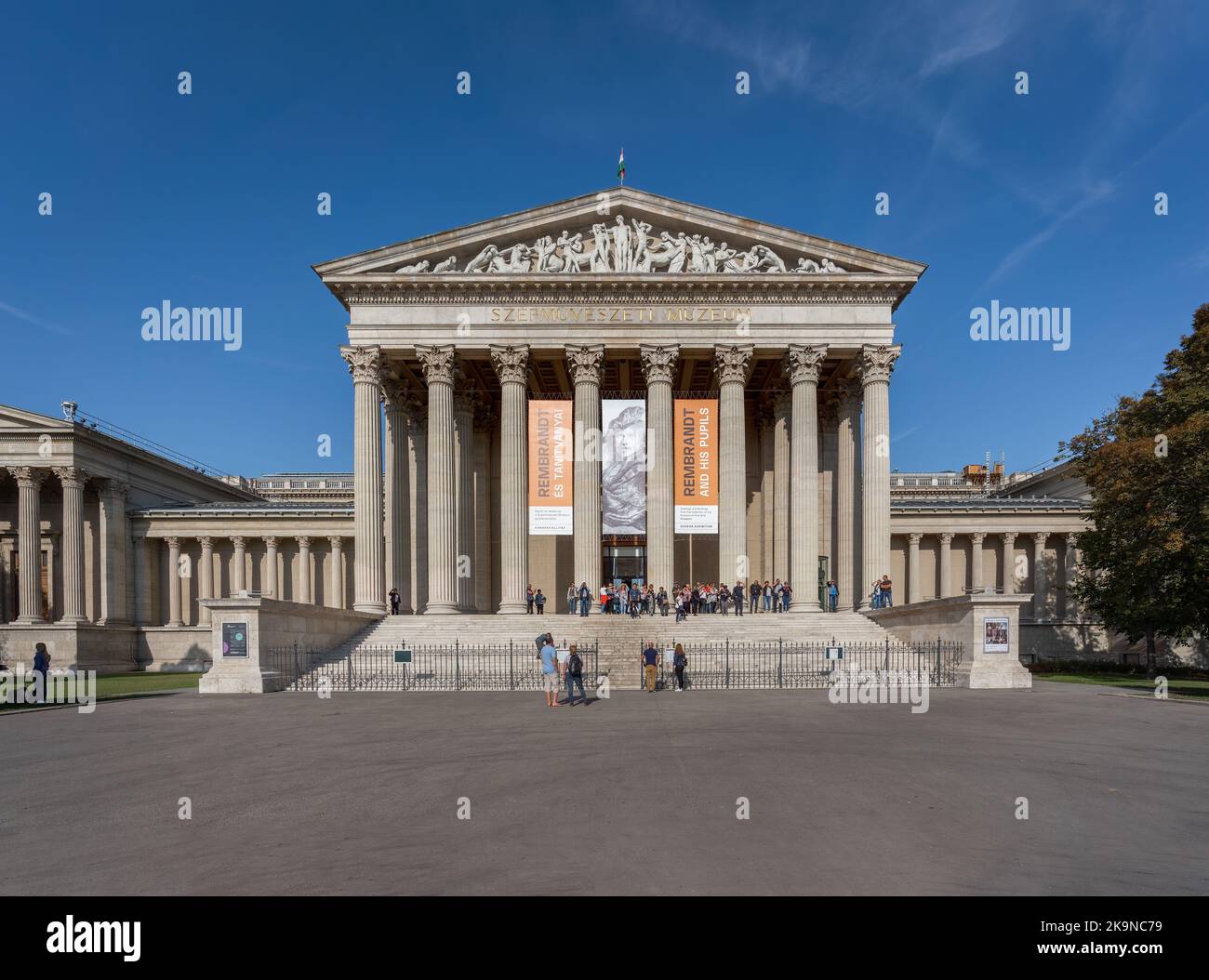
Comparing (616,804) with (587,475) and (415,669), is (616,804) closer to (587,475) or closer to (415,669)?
(415,669)

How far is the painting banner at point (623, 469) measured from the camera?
106ft

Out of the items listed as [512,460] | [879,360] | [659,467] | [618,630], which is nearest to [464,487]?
[512,460]

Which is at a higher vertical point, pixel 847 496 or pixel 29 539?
pixel 847 496

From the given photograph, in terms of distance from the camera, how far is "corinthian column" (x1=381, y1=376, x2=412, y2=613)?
125 ft

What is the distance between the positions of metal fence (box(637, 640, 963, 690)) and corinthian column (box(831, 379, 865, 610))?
8838 mm

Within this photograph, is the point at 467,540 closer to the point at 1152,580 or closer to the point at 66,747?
the point at 66,747

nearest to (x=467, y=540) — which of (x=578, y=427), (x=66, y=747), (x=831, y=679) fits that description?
(x=578, y=427)

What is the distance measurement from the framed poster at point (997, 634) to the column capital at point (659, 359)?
58.5 ft

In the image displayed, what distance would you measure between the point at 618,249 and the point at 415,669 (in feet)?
69.0

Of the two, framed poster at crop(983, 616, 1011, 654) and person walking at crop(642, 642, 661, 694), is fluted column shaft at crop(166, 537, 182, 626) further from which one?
framed poster at crop(983, 616, 1011, 654)

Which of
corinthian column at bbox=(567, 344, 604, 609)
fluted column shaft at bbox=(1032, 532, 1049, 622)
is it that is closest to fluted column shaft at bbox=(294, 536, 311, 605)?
corinthian column at bbox=(567, 344, 604, 609)

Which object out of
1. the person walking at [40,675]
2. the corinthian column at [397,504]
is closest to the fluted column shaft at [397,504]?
the corinthian column at [397,504]

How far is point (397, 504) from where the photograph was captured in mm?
38281
